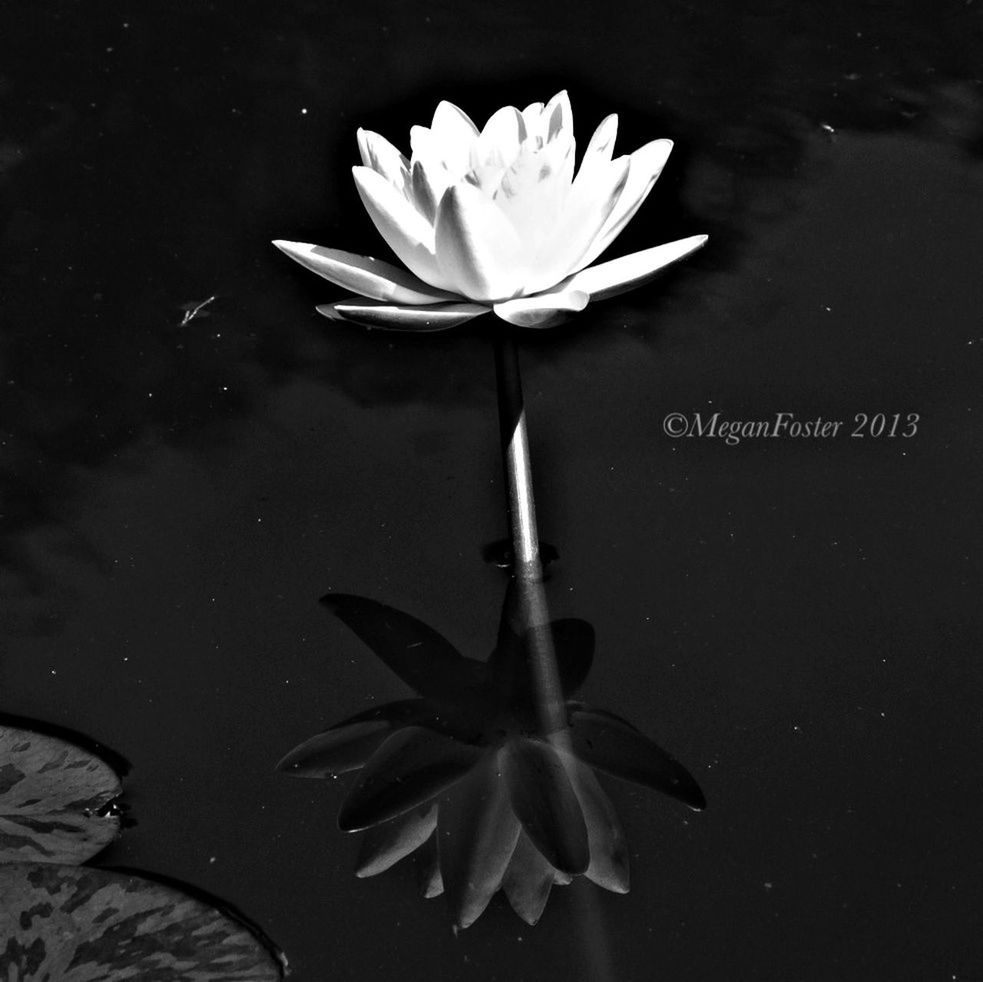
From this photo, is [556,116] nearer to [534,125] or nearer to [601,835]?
[534,125]

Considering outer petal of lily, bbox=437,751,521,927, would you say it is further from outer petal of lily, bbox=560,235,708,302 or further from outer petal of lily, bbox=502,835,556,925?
outer petal of lily, bbox=560,235,708,302

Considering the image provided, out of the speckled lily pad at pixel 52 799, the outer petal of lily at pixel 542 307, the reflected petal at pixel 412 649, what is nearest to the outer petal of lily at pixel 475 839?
the reflected petal at pixel 412 649

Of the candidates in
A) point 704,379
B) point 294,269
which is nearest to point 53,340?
point 294,269

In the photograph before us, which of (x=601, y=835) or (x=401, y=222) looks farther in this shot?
(x=401, y=222)

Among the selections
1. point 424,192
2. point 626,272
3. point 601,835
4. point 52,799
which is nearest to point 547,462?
point 626,272

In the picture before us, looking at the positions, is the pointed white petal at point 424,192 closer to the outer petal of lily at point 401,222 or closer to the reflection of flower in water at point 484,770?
the outer petal of lily at point 401,222
